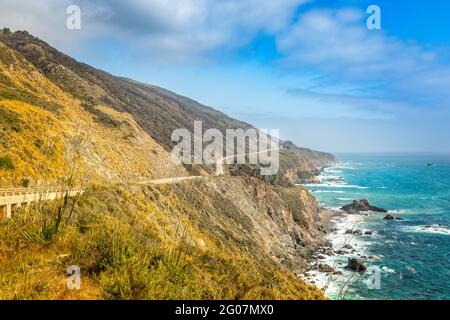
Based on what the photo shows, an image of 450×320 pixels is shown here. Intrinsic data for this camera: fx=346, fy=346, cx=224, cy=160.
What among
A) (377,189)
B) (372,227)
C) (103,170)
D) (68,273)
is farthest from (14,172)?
(377,189)

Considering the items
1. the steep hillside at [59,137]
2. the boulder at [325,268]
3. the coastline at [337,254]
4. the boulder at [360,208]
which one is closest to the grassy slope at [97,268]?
the steep hillside at [59,137]

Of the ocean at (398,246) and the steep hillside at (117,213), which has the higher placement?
the steep hillside at (117,213)

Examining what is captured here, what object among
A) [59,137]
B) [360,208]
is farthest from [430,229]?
[59,137]

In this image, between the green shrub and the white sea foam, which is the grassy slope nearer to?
the green shrub

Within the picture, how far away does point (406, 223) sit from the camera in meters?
68.2

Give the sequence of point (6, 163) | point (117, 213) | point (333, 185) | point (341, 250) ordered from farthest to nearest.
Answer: point (333, 185)
point (341, 250)
point (6, 163)
point (117, 213)

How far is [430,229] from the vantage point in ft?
206

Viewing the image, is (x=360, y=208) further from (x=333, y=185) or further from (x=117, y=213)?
(x=117, y=213)

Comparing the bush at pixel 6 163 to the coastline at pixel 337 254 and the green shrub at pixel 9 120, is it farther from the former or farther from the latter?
the coastline at pixel 337 254

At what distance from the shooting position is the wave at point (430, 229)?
60562 millimetres

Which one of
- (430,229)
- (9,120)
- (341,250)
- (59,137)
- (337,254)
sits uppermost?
(9,120)

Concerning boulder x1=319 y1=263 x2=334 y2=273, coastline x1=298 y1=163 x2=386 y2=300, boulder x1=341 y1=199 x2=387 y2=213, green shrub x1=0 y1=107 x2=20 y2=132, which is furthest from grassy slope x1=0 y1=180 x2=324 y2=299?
boulder x1=341 y1=199 x2=387 y2=213
